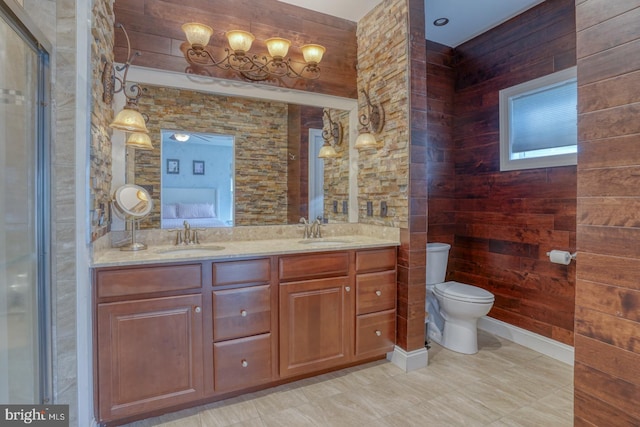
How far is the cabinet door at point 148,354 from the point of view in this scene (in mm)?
1606

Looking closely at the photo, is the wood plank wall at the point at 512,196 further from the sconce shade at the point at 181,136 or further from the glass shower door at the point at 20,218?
the glass shower door at the point at 20,218

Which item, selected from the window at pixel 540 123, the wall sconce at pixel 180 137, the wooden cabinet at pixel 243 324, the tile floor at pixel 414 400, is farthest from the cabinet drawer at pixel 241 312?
the window at pixel 540 123

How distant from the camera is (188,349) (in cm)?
177

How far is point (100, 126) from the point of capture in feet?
5.71

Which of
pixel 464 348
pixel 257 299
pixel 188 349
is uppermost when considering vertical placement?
pixel 257 299

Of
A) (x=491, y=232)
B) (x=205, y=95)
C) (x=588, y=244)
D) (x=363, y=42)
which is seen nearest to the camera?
(x=588, y=244)

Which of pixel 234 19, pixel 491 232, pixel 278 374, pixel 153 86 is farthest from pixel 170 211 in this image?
pixel 491 232

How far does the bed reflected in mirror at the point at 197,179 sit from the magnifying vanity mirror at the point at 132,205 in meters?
0.18

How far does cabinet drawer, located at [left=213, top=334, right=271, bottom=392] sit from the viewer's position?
1850mm

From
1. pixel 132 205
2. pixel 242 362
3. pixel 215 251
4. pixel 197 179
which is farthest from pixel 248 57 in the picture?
pixel 242 362

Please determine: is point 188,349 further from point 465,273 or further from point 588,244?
point 465,273

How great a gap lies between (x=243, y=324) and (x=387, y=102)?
194 centimetres

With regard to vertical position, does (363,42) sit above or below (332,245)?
above

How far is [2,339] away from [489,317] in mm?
3390
